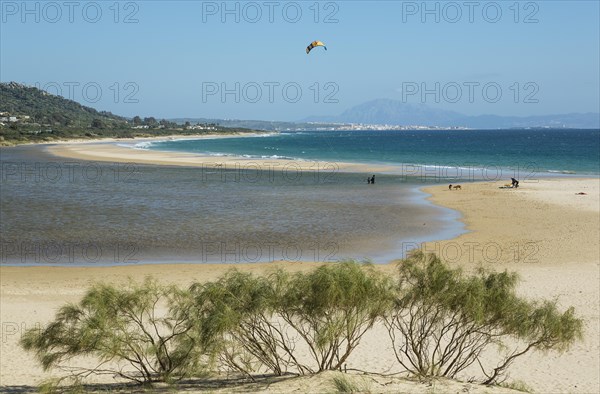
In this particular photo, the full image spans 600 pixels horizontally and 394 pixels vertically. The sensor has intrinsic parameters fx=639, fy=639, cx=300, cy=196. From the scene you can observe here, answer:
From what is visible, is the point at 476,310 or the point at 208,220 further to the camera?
the point at 208,220

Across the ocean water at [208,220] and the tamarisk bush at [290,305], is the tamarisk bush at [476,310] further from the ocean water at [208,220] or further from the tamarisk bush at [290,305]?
the ocean water at [208,220]

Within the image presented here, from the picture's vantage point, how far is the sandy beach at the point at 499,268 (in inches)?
467

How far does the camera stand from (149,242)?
81.1 feet

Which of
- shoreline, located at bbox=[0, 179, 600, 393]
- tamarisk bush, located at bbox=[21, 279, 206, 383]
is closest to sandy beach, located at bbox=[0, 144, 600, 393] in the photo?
shoreline, located at bbox=[0, 179, 600, 393]

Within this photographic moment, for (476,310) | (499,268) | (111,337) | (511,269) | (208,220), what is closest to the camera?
(111,337)

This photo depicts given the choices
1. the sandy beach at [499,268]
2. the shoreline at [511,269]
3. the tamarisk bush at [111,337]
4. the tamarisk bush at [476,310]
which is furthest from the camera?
the shoreline at [511,269]

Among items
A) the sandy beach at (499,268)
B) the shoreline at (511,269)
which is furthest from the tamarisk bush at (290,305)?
the shoreline at (511,269)

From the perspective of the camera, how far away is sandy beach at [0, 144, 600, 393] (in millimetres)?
11852

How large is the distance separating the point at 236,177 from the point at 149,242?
3085 centimetres

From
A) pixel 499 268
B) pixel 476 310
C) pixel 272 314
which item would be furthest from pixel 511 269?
pixel 272 314

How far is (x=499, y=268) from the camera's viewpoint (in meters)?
20.4

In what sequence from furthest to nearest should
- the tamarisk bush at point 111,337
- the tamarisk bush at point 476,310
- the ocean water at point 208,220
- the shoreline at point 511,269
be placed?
the ocean water at point 208,220
the shoreline at point 511,269
the tamarisk bush at point 476,310
the tamarisk bush at point 111,337

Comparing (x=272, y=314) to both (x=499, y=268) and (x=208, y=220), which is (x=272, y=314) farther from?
(x=208, y=220)

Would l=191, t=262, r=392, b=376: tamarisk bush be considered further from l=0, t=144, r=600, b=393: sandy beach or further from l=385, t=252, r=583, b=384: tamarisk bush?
l=0, t=144, r=600, b=393: sandy beach
